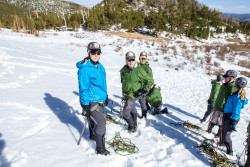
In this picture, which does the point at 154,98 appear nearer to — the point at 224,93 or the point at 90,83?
the point at 224,93

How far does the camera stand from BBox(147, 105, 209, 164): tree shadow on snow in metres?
3.63

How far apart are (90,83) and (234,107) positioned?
2977 millimetres

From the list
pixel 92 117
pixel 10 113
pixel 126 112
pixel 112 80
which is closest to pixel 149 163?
pixel 126 112

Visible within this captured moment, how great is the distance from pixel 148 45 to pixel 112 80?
15128mm

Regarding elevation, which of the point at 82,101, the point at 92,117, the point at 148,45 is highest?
the point at 148,45

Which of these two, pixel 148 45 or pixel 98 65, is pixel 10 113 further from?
pixel 148 45

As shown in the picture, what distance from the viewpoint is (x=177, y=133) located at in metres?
4.31

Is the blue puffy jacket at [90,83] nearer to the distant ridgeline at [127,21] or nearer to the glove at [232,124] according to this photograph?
the glove at [232,124]

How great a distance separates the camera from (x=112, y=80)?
33.1 ft

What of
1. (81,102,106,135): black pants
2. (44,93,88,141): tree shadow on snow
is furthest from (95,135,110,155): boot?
(44,93,88,141): tree shadow on snow

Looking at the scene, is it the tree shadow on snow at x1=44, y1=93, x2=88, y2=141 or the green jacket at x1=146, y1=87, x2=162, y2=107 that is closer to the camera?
the tree shadow on snow at x1=44, y1=93, x2=88, y2=141

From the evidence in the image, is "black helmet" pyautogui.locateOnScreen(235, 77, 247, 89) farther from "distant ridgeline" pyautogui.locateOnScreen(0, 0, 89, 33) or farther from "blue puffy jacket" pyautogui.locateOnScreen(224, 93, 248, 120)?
"distant ridgeline" pyautogui.locateOnScreen(0, 0, 89, 33)

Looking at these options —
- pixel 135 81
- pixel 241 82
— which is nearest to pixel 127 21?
pixel 135 81

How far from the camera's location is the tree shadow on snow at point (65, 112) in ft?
13.4
